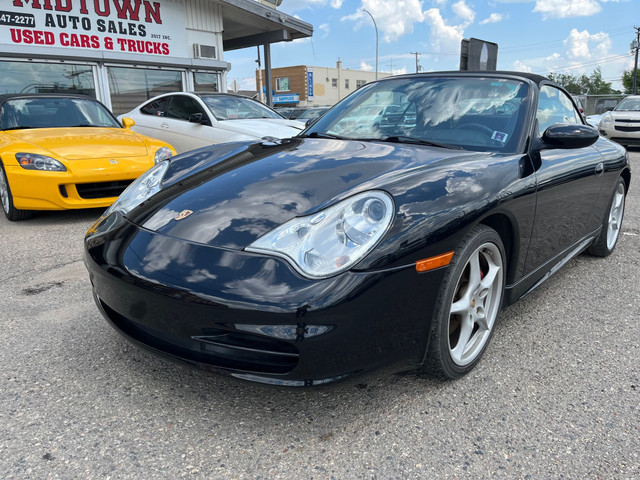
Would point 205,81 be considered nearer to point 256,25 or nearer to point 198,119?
point 256,25

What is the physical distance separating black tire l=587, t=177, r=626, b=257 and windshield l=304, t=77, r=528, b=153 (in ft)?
4.95

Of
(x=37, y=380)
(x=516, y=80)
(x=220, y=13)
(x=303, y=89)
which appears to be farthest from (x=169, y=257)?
(x=303, y=89)

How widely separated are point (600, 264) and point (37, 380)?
146 inches

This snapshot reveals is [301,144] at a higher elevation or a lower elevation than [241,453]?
higher

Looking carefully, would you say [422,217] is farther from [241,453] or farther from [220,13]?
[220,13]

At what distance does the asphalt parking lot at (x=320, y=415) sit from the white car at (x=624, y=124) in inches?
450

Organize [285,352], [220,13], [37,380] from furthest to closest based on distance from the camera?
[220,13]
[37,380]
[285,352]

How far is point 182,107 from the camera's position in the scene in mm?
7422

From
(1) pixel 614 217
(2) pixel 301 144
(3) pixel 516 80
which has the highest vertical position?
(3) pixel 516 80

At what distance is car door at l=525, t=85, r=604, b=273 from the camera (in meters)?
2.44

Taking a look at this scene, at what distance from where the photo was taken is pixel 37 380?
2029 millimetres

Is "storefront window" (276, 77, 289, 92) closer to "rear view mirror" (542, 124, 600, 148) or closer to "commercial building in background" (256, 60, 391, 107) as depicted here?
"commercial building in background" (256, 60, 391, 107)

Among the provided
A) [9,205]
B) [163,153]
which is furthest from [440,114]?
[9,205]

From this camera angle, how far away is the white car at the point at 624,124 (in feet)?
38.8
